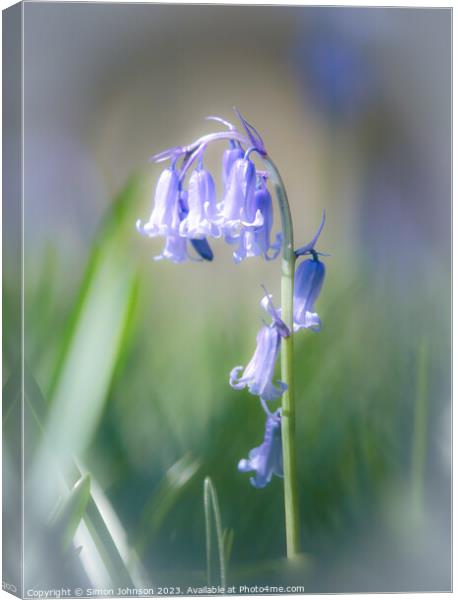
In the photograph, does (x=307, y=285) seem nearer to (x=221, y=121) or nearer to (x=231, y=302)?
(x=231, y=302)

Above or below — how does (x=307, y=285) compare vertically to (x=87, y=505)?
above

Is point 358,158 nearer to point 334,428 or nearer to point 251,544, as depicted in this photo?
point 334,428

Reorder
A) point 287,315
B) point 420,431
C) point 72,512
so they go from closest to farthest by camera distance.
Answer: point 287,315 < point 72,512 < point 420,431

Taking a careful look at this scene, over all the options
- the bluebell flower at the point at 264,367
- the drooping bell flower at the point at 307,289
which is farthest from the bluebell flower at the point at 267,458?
the drooping bell flower at the point at 307,289

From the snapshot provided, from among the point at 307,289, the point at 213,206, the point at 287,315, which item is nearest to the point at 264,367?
the point at 287,315

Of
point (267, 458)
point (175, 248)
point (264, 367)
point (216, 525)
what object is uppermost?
point (175, 248)

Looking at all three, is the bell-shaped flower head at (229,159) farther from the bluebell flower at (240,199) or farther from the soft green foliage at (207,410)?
the soft green foliage at (207,410)
